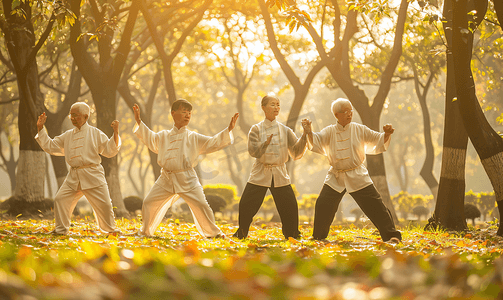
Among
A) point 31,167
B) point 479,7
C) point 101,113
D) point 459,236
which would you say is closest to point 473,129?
point 459,236

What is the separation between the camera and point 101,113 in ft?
33.7

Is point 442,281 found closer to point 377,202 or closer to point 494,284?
point 494,284

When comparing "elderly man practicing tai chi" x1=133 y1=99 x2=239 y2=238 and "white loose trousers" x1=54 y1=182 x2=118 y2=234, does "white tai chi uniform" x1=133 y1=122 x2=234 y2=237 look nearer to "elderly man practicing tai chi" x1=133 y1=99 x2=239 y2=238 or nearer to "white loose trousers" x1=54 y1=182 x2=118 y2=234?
"elderly man practicing tai chi" x1=133 y1=99 x2=239 y2=238

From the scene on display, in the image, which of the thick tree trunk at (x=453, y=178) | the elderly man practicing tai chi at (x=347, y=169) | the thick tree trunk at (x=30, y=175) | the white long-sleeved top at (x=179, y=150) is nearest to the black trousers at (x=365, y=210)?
the elderly man practicing tai chi at (x=347, y=169)

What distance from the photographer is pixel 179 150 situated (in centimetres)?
651

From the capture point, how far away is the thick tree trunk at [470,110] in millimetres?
6508

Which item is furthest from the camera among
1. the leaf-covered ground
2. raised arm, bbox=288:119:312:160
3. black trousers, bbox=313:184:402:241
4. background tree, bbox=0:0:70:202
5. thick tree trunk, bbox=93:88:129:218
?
thick tree trunk, bbox=93:88:129:218

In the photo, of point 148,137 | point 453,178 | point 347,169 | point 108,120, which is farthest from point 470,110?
point 108,120

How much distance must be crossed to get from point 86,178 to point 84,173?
8cm

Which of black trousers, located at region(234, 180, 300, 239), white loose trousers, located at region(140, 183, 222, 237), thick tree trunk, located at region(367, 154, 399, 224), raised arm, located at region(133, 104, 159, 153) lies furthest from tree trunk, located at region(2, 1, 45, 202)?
thick tree trunk, located at region(367, 154, 399, 224)

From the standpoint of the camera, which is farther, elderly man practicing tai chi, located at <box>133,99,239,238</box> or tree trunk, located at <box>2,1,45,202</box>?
tree trunk, located at <box>2,1,45,202</box>

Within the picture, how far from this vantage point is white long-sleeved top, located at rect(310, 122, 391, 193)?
618 centimetres

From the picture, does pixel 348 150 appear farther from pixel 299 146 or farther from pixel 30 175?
pixel 30 175

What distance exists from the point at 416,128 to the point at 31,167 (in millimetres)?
32982
